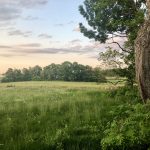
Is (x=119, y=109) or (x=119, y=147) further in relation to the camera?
(x=119, y=109)

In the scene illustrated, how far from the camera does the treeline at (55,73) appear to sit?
211 feet

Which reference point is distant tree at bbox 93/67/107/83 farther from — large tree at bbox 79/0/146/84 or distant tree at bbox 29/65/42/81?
distant tree at bbox 29/65/42/81

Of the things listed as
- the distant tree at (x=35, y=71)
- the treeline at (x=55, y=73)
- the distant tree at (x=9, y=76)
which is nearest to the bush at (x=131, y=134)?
the treeline at (x=55, y=73)

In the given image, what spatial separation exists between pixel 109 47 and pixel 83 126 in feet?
44.7

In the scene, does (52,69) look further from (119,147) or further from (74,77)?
Result: (119,147)

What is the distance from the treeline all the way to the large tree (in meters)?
17.6

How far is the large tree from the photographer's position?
2322 centimetres

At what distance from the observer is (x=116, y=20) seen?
78.4 ft

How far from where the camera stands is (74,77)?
65.9 meters

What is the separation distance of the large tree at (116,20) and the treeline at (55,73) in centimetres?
1763

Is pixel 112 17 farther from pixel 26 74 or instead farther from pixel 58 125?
pixel 26 74

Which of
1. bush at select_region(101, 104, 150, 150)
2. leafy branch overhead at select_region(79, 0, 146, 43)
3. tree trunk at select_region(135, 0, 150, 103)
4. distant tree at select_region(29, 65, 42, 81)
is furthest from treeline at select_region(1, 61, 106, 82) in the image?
bush at select_region(101, 104, 150, 150)

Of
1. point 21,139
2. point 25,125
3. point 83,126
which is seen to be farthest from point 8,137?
point 83,126

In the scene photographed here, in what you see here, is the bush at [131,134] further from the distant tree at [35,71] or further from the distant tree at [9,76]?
the distant tree at [9,76]
